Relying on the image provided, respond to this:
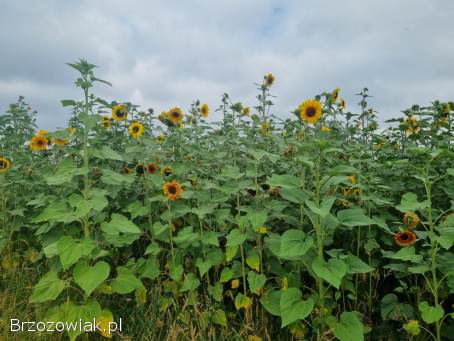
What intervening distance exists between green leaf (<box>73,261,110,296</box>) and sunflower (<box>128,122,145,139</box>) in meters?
1.55

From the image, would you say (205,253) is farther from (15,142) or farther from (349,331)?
(15,142)

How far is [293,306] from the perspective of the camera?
2.60 m

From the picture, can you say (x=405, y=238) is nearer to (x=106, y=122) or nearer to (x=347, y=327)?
(x=347, y=327)

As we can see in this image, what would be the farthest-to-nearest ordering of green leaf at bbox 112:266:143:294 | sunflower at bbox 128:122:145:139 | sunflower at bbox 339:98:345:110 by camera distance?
sunflower at bbox 339:98:345:110, sunflower at bbox 128:122:145:139, green leaf at bbox 112:266:143:294

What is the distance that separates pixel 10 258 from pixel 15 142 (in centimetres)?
198

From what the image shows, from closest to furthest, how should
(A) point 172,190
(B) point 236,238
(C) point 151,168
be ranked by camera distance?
(B) point 236,238 → (A) point 172,190 → (C) point 151,168

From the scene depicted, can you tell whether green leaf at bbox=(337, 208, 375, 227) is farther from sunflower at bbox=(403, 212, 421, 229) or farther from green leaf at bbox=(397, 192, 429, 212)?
sunflower at bbox=(403, 212, 421, 229)

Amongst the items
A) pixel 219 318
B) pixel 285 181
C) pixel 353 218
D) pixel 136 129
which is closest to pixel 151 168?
pixel 136 129

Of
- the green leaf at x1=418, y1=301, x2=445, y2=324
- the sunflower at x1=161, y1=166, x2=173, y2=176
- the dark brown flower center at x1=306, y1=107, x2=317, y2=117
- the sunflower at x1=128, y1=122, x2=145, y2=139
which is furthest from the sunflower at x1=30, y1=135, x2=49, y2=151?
the green leaf at x1=418, y1=301, x2=445, y2=324

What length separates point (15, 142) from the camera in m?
5.88

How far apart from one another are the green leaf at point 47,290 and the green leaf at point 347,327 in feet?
5.91

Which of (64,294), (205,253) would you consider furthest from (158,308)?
(64,294)

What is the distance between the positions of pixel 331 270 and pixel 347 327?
41 cm

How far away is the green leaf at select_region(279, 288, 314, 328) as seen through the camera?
2520mm
